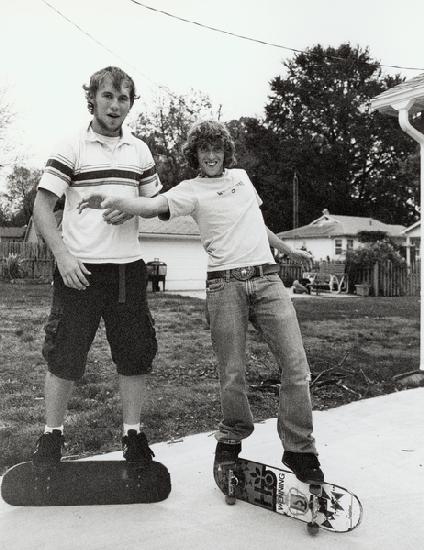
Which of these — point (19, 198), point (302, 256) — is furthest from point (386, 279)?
point (19, 198)

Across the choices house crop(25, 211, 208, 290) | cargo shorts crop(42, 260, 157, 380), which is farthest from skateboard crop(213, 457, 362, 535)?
house crop(25, 211, 208, 290)

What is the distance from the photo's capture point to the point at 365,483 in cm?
312

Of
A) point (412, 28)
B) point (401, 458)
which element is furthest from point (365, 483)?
point (412, 28)

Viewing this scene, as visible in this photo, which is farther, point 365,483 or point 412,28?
point 412,28

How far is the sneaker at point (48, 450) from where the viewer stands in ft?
9.07

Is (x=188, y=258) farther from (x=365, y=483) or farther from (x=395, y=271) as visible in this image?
(x=365, y=483)

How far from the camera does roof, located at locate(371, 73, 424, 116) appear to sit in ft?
19.6

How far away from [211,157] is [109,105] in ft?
1.72

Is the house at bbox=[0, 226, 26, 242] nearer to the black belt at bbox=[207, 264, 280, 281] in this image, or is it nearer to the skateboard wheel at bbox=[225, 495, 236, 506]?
the black belt at bbox=[207, 264, 280, 281]

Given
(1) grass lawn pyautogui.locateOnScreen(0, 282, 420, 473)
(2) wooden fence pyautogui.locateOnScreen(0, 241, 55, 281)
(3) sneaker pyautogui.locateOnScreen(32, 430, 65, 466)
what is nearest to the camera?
(3) sneaker pyautogui.locateOnScreen(32, 430, 65, 466)

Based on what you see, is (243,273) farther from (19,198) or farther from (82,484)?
(19,198)

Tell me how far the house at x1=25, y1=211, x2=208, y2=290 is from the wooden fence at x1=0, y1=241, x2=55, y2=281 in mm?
3872

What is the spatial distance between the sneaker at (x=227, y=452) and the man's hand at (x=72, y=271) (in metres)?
0.96

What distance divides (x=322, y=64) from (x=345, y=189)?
348 inches
